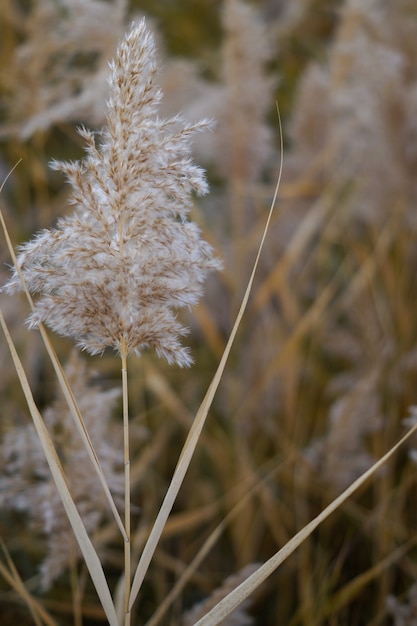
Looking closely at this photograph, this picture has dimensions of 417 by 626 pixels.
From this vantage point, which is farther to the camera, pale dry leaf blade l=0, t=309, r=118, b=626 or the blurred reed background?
the blurred reed background

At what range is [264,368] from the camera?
1.62 meters

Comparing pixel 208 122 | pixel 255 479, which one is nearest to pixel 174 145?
pixel 208 122

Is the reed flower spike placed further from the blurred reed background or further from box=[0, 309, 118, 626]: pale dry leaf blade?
the blurred reed background

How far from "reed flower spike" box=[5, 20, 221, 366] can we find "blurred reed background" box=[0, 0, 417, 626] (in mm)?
304

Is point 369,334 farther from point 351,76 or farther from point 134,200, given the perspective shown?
point 134,200

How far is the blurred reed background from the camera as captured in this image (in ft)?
3.92

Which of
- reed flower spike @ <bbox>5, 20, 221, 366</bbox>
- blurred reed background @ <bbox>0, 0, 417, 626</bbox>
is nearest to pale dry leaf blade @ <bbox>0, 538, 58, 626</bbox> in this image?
blurred reed background @ <bbox>0, 0, 417, 626</bbox>

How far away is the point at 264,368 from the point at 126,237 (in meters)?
1.05

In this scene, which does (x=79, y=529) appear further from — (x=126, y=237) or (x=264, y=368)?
(x=264, y=368)

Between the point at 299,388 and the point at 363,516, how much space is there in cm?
46

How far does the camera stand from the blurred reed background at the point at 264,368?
1.20 metres

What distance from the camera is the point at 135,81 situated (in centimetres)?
62

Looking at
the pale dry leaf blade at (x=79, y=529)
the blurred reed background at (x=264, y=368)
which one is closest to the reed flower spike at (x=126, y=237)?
the pale dry leaf blade at (x=79, y=529)

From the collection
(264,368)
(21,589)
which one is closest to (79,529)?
(21,589)
